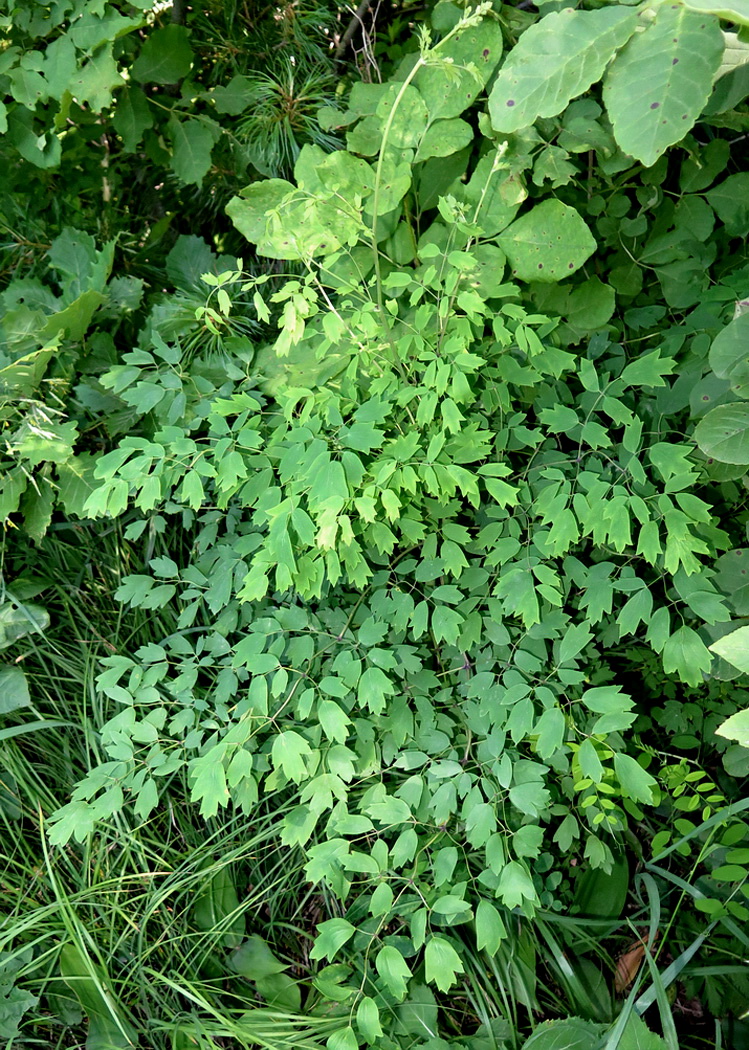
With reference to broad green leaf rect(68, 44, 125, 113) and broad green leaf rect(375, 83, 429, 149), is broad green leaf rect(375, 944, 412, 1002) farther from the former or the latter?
broad green leaf rect(68, 44, 125, 113)

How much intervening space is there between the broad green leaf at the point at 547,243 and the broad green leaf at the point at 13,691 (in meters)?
1.26

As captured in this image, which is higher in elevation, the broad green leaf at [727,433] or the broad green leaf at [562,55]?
the broad green leaf at [562,55]

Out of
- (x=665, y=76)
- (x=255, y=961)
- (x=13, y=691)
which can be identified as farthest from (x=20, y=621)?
(x=665, y=76)

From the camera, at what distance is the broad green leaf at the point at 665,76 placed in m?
0.77

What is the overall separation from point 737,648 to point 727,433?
1.21ft

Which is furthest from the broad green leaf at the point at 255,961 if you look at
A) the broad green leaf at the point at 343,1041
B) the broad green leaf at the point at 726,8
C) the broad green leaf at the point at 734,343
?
the broad green leaf at the point at 726,8

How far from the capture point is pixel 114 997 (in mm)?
1490

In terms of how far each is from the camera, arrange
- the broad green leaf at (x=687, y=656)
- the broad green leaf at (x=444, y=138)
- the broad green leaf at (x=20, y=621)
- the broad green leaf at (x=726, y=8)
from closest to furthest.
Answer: the broad green leaf at (x=726, y=8) → the broad green leaf at (x=687, y=656) → the broad green leaf at (x=444, y=138) → the broad green leaf at (x=20, y=621)

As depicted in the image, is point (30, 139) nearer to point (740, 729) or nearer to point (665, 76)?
point (665, 76)

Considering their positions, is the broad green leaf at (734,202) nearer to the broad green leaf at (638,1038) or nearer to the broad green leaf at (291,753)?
the broad green leaf at (291,753)

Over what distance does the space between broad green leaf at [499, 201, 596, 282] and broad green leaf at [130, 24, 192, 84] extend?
881 millimetres

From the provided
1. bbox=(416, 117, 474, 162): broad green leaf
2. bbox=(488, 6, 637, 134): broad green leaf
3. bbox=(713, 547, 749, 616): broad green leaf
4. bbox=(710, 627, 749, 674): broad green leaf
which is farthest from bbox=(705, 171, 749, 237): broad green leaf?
bbox=(710, 627, 749, 674): broad green leaf

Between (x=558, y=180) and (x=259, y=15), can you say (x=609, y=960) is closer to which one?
(x=558, y=180)

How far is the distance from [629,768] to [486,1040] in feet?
1.91
